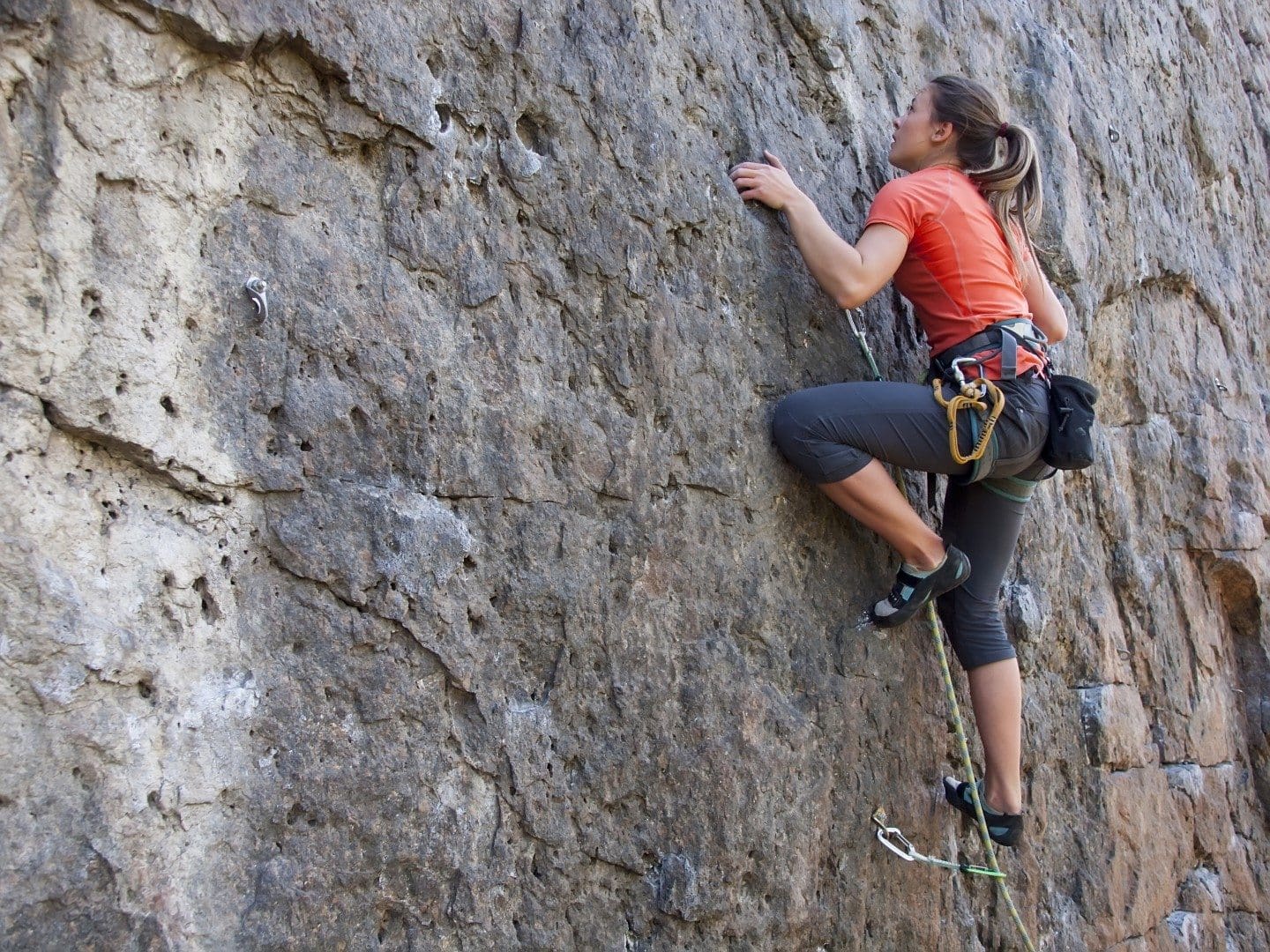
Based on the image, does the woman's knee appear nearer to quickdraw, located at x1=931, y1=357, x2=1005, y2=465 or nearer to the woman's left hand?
quickdraw, located at x1=931, y1=357, x2=1005, y2=465

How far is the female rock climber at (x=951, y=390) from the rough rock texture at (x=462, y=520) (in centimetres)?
16

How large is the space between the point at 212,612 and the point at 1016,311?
218 centimetres

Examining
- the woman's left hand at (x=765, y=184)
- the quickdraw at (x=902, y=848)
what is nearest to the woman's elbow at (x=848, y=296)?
the woman's left hand at (x=765, y=184)

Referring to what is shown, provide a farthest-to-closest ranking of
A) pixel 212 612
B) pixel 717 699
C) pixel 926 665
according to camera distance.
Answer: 1. pixel 926 665
2. pixel 717 699
3. pixel 212 612

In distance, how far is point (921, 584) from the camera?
314 cm

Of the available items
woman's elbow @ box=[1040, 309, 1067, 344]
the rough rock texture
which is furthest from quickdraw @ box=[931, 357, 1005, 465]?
woman's elbow @ box=[1040, 309, 1067, 344]

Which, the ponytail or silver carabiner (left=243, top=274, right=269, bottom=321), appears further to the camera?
the ponytail

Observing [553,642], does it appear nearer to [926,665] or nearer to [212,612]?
[212,612]

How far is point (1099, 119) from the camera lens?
199 inches

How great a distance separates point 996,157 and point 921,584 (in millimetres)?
1206

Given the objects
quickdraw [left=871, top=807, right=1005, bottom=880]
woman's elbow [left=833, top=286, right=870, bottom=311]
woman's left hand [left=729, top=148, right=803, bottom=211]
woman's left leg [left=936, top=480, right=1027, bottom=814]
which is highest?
woman's left hand [left=729, top=148, right=803, bottom=211]

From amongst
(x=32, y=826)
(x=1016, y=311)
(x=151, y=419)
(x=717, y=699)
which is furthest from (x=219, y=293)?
(x=1016, y=311)

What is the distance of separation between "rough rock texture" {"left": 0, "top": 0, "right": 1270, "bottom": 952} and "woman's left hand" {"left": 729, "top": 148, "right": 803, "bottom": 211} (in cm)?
7

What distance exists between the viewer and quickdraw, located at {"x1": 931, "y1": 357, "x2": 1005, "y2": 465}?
296 cm
